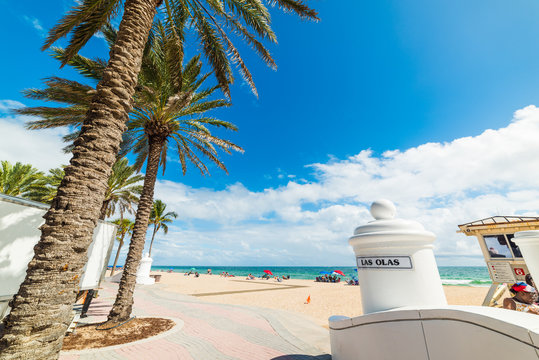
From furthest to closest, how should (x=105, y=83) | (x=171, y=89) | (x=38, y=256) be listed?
(x=171, y=89) → (x=105, y=83) → (x=38, y=256)

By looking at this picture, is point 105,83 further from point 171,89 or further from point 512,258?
point 512,258

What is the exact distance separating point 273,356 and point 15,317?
14.7ft

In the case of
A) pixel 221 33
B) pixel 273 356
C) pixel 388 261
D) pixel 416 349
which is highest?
pixel 221 33

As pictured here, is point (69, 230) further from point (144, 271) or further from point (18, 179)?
point (18, 179)

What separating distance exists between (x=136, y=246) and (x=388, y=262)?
778cm

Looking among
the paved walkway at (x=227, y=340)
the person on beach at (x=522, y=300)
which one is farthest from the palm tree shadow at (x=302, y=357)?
the person on beach at (x=522, y=300)

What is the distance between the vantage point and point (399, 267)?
6.88 ft

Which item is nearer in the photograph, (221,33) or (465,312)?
(465,312)

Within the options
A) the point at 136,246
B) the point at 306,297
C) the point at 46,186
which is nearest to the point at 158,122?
the point at 136,246

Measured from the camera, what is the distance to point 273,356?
494cm

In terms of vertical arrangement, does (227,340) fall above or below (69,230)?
below

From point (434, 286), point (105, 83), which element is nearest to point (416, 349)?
point (434, 286)

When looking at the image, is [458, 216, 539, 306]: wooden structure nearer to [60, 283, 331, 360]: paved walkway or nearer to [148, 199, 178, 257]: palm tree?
[60, 283, 331, 360]: paved walkway

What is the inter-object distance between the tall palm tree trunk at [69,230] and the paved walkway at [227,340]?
292cm
